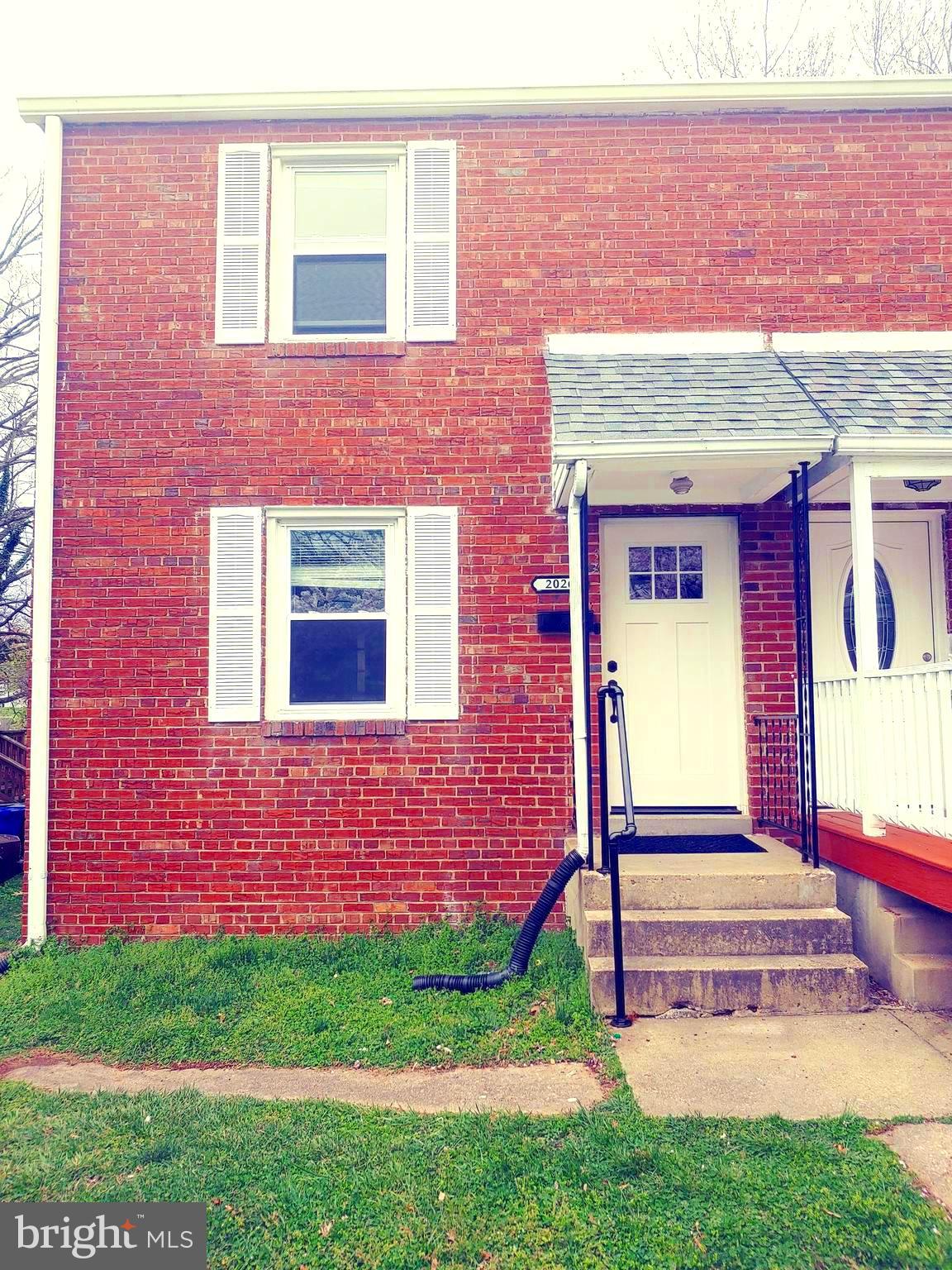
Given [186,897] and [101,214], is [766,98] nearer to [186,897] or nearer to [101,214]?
[101,214]

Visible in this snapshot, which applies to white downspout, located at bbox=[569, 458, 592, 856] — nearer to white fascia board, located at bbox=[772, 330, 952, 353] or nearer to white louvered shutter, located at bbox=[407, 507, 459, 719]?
white louvered shutter, located at bbox=[407, 507, 459, 719]

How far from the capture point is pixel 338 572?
20.9 feet

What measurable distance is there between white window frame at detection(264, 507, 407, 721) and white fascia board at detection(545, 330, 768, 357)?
1.67 meters

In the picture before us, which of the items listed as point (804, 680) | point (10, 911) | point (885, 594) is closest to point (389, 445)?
point (804, 680)

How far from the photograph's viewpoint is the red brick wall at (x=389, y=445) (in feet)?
19.9

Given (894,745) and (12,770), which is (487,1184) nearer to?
(894,745)

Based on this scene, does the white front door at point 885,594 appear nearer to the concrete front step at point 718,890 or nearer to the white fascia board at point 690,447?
the white fascia board at point 690,447

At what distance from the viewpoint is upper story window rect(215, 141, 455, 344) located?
641 centimetres

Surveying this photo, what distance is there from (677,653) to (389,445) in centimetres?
253

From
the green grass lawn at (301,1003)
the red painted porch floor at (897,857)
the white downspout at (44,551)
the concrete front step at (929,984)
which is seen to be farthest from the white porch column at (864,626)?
the white downspout at (44,551)

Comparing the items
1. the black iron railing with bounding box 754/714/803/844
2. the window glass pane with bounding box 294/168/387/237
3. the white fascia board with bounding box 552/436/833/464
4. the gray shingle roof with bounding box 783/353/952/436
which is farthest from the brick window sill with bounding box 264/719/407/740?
the window glass pane with bounding box 294/168/387/237

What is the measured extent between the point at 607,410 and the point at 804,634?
1.81 m

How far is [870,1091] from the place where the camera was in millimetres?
3768

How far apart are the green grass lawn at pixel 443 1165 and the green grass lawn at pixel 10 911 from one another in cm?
184
